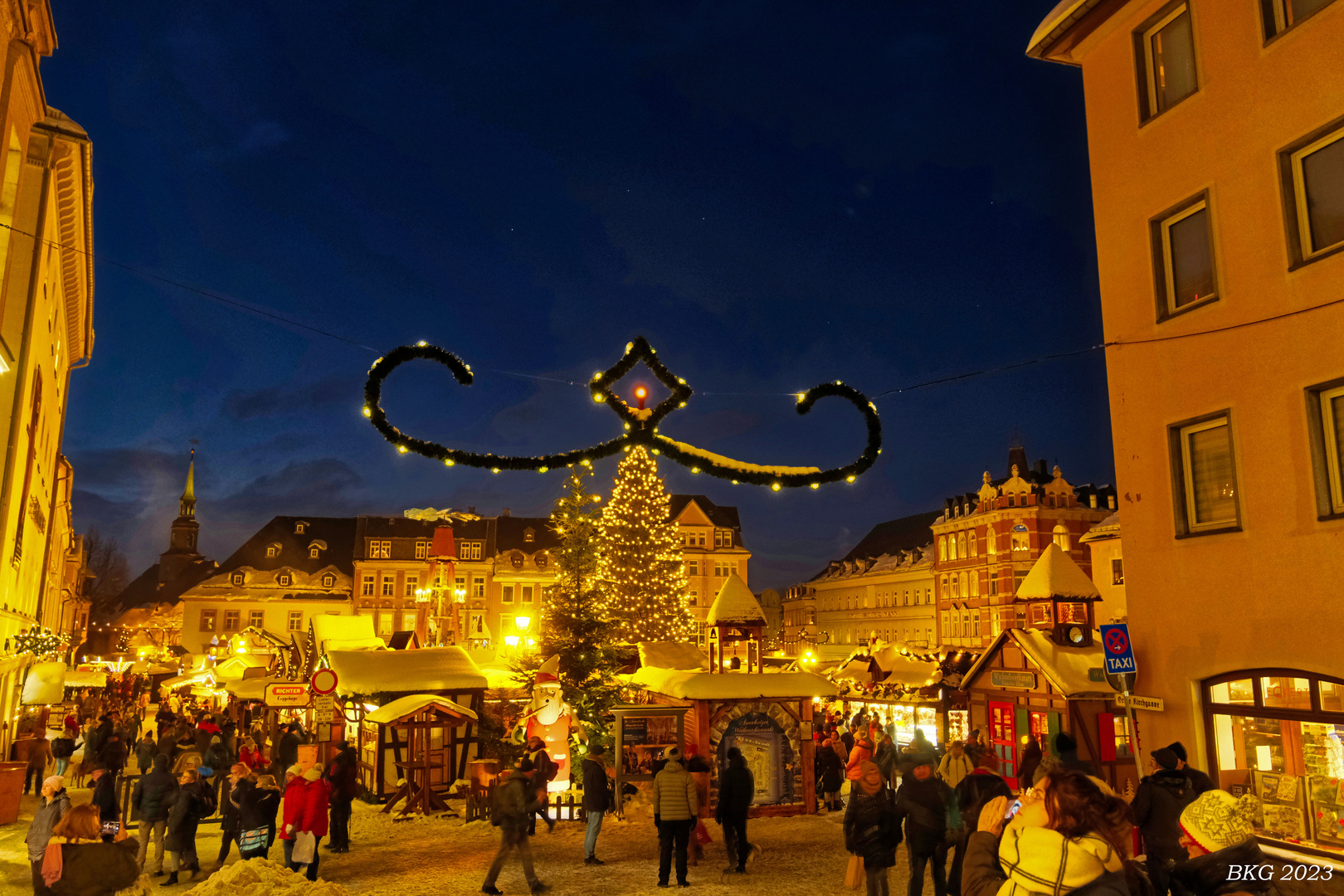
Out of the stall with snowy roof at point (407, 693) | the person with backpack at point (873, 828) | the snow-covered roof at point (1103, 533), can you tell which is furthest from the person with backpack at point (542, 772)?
the snow-covered roof at point (1103, 533)

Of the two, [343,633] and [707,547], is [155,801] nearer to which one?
[343,633]

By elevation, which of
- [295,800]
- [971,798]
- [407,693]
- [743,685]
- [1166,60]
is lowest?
[295,800]

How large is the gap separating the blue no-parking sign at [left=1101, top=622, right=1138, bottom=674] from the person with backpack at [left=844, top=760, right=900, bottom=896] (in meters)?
4.09

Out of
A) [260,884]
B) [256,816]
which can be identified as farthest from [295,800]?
[260,884]

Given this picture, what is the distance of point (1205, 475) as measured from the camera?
11.7 meters

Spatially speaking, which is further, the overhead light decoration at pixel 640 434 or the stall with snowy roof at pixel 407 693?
the stall with snowy roof at pixel 407 693

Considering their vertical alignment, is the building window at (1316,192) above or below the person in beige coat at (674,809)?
above

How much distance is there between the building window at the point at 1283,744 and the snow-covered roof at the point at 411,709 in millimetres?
12889

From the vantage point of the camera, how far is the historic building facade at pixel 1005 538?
187 ft

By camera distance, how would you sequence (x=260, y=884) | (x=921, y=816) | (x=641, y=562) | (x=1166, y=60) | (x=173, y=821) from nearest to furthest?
(x=921, y=816) → (x=260, y=884) → (x=173, y=821) → (x=1166, y=60) → (x=641, y=562)

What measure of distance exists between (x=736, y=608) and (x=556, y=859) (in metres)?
6.94

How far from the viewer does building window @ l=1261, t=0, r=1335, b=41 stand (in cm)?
1088

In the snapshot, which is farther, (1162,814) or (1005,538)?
(1005,538)

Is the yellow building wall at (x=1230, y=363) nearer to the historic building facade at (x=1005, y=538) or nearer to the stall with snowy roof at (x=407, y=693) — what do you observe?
the stall with snowy roof at (x=407, y=693)
